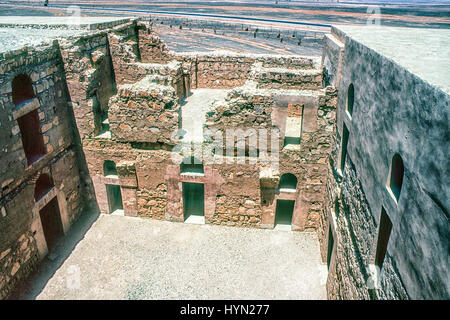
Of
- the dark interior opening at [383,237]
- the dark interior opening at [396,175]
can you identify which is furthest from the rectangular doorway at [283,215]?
the dark interior opening at [396,175]

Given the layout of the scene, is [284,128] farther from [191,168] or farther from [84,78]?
[84,78]

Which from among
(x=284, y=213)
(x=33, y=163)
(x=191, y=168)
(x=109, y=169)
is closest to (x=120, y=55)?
(x=109, y=169)

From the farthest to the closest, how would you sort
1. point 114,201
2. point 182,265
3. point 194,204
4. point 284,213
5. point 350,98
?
point 114,201, point 194,204, point 284,213, point 182,265, point 350,98

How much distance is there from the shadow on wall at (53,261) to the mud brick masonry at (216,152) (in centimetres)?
27

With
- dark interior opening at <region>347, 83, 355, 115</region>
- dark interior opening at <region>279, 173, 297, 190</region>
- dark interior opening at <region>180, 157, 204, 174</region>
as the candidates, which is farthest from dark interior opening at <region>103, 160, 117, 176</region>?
dark interior opening at <region>347, 83, 355, 115</region>

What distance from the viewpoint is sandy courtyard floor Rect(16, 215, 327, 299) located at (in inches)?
414

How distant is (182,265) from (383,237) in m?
6.78

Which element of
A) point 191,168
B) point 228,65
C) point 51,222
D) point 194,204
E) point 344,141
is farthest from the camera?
point 228,65

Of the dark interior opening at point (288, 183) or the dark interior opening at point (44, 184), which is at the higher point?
the dark interior opening at point (44, 184)

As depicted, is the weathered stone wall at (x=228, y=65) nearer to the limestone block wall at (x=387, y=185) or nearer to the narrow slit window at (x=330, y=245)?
the limestone block wall at (x=387, y=185)

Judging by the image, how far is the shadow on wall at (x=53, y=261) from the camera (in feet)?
33.8

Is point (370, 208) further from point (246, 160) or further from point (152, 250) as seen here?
point (152, 250)

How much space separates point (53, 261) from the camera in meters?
11.5

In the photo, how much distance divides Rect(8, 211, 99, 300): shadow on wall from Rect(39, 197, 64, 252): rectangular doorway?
24 centimetres
